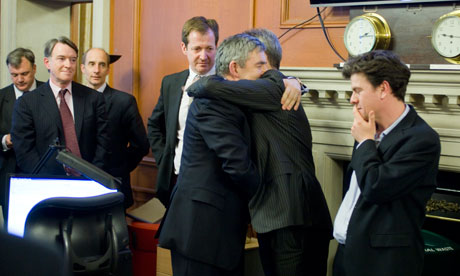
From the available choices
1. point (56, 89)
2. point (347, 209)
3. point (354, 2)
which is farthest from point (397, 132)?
point (56, 89)

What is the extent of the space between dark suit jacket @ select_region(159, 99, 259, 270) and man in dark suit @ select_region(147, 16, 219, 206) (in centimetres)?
101

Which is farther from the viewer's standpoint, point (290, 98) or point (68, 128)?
point (68, 128)

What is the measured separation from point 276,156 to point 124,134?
2.00m

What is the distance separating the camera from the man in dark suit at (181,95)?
3875mm

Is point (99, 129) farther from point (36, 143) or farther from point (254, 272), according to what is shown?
point (254, 272)

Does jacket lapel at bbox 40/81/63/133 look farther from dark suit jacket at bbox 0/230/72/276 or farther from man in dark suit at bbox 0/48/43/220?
dark suit jacket at bbox 0/230/72/276

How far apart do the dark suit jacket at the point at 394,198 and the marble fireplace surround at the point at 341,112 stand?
82cm

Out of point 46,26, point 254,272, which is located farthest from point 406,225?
point 46,26

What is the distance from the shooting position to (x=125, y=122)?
452cm

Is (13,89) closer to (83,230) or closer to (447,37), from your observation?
(83,230)

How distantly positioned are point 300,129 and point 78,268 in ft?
3.47

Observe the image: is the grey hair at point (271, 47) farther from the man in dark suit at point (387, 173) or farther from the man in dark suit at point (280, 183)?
the man in dark suit at point (387, 173)

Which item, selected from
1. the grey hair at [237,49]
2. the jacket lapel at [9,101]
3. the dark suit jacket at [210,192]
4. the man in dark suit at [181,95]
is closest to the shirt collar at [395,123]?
the dark suit jacket at [210,192]

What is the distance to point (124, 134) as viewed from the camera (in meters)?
4.57
